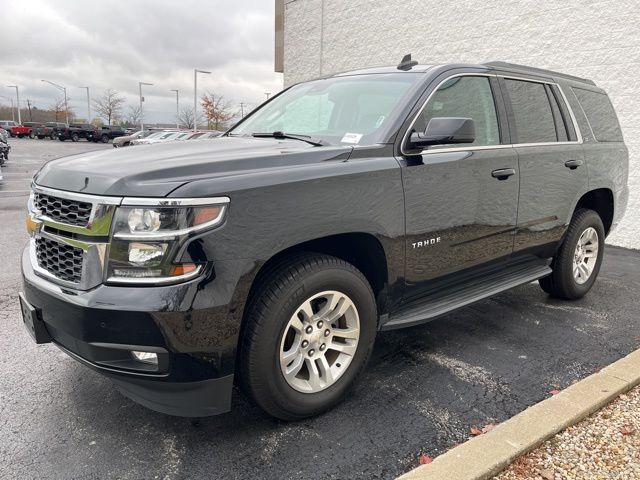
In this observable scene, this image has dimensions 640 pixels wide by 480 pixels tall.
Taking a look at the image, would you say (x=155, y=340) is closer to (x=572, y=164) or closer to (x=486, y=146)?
(x=486, y=146)

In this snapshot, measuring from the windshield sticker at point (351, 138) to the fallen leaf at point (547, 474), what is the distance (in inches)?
75.6

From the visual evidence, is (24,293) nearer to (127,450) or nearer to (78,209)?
(78,209)

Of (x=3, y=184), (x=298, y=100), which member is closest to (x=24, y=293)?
(x=298, y=100)

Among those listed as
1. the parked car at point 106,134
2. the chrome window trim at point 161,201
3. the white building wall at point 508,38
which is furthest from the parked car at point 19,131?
the chrome window trim at point 161,201

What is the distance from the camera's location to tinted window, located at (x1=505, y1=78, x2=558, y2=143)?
3.84 m

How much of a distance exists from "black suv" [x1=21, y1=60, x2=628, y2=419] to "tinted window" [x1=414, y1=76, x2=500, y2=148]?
1cm

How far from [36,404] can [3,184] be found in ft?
44.9

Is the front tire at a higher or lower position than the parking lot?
higher

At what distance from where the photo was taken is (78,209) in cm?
232

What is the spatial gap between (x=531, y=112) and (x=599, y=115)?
124cm

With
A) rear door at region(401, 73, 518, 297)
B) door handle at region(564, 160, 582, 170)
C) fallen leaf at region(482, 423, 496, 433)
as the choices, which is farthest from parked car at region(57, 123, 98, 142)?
fallen leaf at region(482, 423, 496, 433)

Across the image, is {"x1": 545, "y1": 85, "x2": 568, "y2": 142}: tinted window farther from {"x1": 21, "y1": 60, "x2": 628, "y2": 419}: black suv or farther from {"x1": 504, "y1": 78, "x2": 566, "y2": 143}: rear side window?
{"x1": 21, "y1": 60, "x2": 628, "y2": 419}: black suv

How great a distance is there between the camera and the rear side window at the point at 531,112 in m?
3.84

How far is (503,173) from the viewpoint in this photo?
11.7ft
